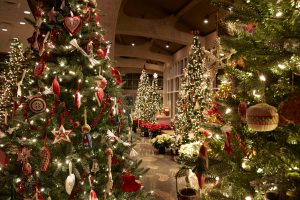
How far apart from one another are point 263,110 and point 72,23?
7.93 feet

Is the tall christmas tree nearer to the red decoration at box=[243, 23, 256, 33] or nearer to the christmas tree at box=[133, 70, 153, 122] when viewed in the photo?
the red decoration at box=[243, 23, 256, 33]

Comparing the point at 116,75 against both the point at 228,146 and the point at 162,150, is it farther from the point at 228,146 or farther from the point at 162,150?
the point at 162,150

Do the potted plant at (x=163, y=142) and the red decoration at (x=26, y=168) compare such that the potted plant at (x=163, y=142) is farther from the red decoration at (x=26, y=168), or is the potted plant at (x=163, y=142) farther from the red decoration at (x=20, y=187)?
the red decoration at (x=26, y=168)

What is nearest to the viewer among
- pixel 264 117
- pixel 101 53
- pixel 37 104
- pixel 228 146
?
pixel 264 117

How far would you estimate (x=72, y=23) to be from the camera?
297 centimetres

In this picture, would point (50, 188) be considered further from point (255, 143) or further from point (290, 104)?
point (290, 104)

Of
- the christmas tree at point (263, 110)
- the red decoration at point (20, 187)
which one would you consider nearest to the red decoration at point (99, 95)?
the red decoration at point (20, 187)

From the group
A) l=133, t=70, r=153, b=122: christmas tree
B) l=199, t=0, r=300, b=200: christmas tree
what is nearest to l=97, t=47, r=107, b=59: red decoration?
l=199, t=0, r=300, b=200: christmas tree

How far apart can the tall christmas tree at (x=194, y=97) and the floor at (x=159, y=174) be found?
3.61 ft

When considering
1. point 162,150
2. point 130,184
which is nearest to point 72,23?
point 130,184

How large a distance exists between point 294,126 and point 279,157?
0.18m

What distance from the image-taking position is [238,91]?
1.63 meters

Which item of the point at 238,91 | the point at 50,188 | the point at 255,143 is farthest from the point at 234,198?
the point at 50,188

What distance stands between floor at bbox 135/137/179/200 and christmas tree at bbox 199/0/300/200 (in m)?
2.54
